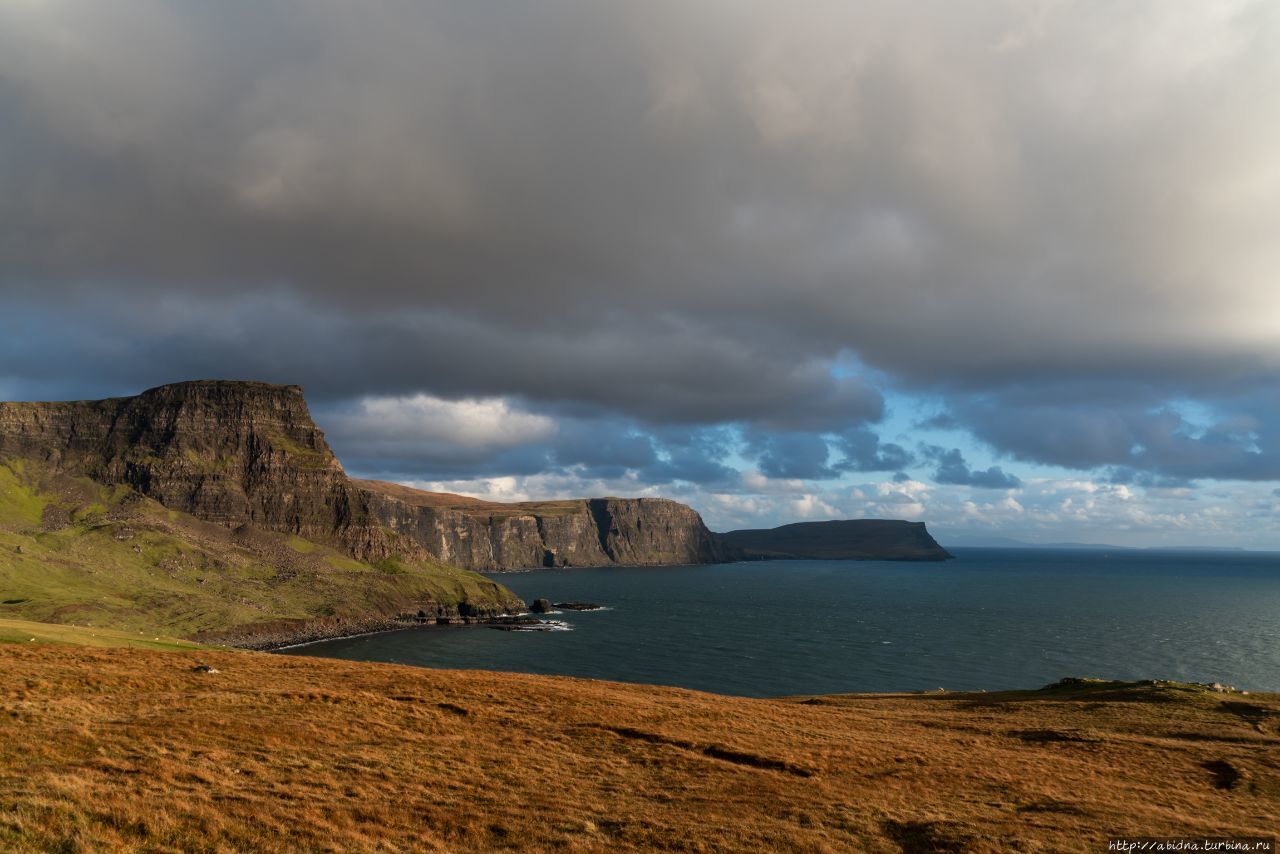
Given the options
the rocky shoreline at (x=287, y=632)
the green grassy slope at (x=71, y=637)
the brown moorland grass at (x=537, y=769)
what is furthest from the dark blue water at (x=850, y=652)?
the brown moorland grass at (x=537, y=769)

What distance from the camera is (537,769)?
96.5ft

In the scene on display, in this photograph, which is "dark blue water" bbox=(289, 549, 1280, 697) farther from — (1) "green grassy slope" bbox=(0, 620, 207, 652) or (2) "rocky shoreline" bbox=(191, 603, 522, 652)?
(1) "green grassy slope" bbox=(0, 620, 207, 652)

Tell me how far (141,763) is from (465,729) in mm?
15438

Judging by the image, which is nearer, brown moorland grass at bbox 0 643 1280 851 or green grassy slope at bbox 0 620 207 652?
brown moorland grass at bbox 0 643 1280 851

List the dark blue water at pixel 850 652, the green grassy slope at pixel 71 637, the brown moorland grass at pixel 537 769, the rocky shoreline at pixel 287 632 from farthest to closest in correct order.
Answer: the rocky shoreline at pixel 287 632
the dark blue water at pixel 850 652
the green grassy slope at pixel 71 637
the brown moorland grass at pixel 537 769

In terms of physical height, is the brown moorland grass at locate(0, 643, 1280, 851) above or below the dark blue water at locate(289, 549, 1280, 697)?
above

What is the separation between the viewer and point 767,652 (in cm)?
14812

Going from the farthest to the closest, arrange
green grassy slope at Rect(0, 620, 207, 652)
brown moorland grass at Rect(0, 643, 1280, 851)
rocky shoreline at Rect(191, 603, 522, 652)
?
rocky shoreline at Rect(191, 603, 522, 652) → green grassy slope at Rect(0, 620, 207, 652) → brown moorland grass at Rect(0, 643, 1280, 851)

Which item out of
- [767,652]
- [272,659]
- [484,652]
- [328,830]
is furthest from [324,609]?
[328,830]

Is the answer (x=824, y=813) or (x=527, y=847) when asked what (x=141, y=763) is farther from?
(x=824, y=813)

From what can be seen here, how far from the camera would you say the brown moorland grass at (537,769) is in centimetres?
2052

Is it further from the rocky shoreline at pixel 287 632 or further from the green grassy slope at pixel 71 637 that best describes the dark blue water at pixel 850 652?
the green grassy slope at pixel 71 637

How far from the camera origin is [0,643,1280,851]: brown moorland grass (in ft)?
67.3

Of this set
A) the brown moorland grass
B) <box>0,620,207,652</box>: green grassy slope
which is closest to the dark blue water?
<box>0,620,207,652</box>: green grassy slope
